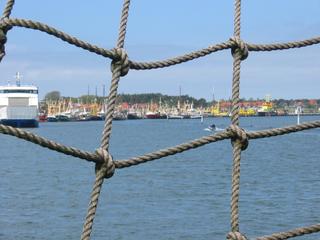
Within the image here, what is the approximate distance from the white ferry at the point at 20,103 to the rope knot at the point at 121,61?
51.4m

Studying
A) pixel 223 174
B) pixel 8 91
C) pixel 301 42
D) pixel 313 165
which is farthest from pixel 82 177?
pixel 8 91

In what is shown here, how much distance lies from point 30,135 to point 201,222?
13262mm

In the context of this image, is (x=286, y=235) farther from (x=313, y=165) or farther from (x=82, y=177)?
(x=313, y=165)

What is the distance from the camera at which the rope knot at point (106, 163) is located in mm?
2240

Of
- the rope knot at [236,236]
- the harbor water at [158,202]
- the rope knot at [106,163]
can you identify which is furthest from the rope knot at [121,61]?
the harbor water at [158,202]

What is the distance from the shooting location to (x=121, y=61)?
233cm

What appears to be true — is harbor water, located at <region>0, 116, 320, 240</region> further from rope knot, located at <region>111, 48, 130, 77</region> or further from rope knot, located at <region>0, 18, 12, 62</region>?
rope knot, located at <region>0, 18, 12, 62</region>

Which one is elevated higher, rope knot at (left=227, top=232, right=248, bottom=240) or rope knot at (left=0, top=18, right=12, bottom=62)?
rope knot at (left=0, top=18, right=12, bottom=62)

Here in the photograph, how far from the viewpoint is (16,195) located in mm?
20484

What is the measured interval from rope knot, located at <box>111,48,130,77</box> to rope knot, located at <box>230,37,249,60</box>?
0.39 meters

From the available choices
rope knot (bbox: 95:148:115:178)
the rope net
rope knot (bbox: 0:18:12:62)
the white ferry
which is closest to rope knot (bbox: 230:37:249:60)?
the rope net

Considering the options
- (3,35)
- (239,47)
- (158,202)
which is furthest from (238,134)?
(158,202)

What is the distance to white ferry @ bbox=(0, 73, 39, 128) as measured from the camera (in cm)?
5375

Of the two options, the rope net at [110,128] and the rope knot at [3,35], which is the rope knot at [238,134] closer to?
the rope net at [110,128]
